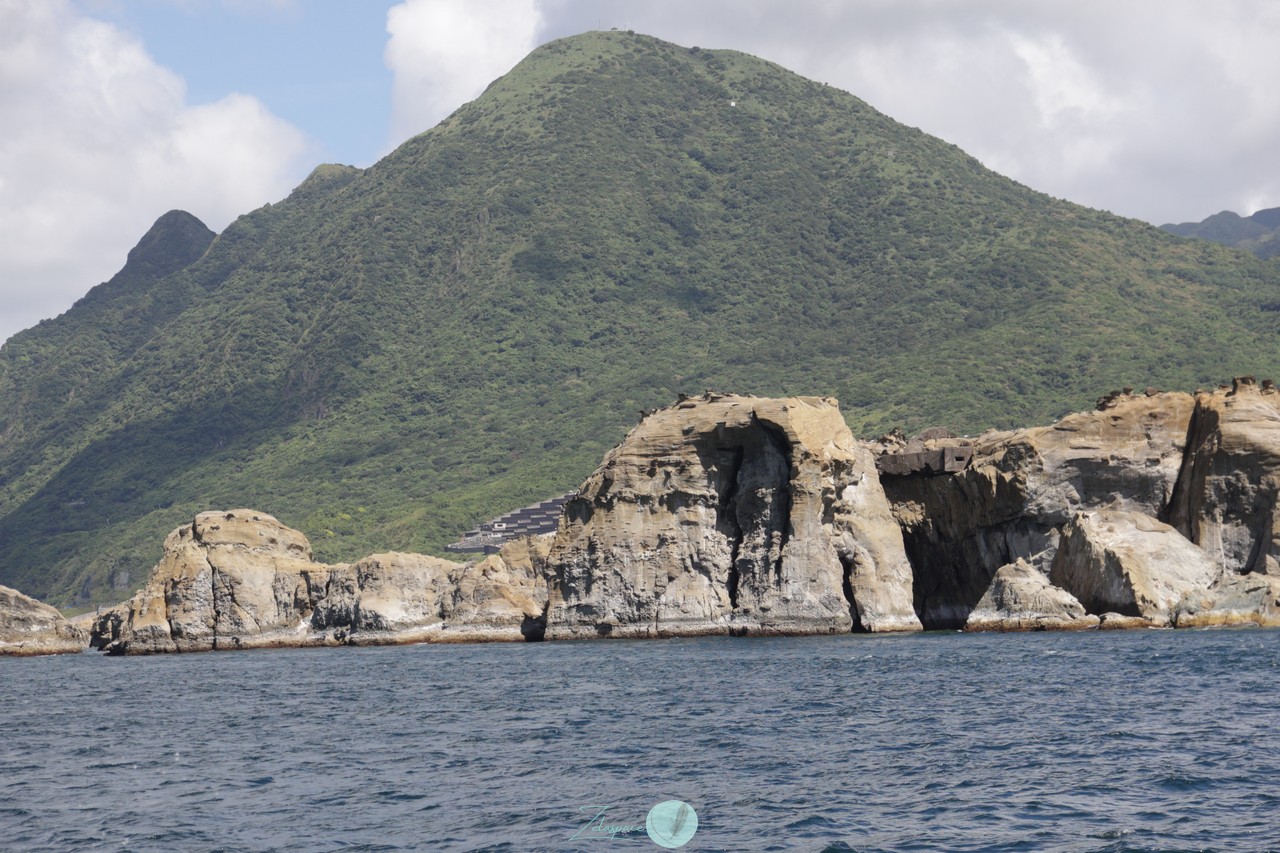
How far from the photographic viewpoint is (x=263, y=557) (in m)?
98.6

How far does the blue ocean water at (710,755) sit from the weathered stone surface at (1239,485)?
727 cm

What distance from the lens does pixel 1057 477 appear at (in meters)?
72.7

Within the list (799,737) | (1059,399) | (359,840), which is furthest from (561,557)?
(1059,399)

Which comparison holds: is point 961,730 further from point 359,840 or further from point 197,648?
point 197,648

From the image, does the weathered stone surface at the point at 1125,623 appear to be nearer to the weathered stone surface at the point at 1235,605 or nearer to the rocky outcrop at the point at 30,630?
the weathered stone surface at the point at 1235,605

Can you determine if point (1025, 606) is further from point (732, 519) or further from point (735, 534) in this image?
point (732, 519)

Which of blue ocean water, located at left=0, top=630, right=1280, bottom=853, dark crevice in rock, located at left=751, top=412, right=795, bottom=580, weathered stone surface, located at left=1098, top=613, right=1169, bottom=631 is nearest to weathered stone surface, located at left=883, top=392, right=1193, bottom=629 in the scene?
weathered stone surface, located at left=1098, top=613, right=1169, bottom=631

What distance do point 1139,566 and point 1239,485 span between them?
5250 millimetres

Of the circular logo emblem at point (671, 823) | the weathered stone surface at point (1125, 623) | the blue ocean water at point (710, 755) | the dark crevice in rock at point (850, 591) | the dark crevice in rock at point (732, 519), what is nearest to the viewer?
the circular logo emblem at point (671, 823)

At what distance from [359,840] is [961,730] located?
15.7 meters

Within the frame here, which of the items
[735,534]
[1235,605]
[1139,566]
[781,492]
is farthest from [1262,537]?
[735,534]

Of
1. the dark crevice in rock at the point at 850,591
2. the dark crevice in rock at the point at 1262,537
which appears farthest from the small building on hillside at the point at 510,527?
the dark crevice in rock at the point at 1262,537

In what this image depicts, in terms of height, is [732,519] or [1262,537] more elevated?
[732,519]

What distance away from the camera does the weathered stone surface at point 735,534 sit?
240ft
